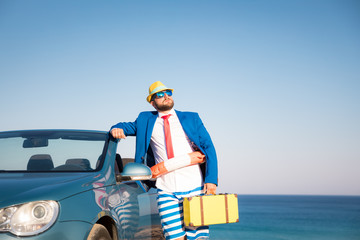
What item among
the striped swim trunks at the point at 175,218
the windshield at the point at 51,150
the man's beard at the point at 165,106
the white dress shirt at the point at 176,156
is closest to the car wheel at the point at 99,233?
the windshield at the point at 51,150

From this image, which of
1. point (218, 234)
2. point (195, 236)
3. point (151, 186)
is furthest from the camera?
point (218, 234)

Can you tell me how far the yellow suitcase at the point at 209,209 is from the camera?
3479 mm

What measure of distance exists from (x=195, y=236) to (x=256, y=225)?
8194 centimetres

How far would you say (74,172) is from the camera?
3254 millimetres

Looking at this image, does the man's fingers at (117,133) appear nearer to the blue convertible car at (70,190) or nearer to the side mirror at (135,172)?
the blue convertible car at (70,190)

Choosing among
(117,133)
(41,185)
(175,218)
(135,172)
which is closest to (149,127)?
(117,133)

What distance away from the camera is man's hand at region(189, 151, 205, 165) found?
3.90 metres

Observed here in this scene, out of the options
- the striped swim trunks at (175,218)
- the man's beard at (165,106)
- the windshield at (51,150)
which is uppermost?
the man's beard at (165,106)

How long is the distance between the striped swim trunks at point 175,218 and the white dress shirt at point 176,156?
64mm

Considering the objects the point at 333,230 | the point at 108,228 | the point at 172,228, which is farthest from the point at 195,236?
the point at 333,230

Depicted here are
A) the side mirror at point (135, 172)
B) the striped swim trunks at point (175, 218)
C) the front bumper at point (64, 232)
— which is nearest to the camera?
the front bumper at point (64, 232)

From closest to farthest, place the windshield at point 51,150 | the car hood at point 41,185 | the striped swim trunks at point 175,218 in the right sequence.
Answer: the car hood at point 41,185 → the windshield at point 51,150 → the striped swim trunks at point 175,218

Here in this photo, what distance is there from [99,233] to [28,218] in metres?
0.61

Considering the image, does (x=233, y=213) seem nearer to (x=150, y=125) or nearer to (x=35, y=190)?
(x=150, y=125)
